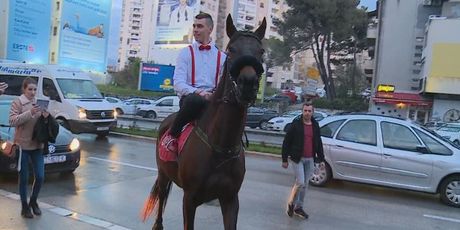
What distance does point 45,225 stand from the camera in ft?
20.7

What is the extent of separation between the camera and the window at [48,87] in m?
17.4

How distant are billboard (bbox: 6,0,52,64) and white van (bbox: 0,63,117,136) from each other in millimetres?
13958

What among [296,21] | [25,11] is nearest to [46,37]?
[25,11]

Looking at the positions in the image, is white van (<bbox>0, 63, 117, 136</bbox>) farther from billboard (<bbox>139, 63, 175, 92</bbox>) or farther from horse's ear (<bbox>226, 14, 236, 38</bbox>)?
billboard (<bbox>139, 63, 175, 92</bbox>)

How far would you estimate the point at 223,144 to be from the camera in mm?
3953

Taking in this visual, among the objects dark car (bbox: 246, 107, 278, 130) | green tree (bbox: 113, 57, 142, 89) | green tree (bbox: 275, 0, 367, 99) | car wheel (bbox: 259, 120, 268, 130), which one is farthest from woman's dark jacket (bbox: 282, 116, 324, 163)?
green tree (bbox: 113, 57, 142, 89)

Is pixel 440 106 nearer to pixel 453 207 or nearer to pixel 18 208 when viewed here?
pixel 453 207

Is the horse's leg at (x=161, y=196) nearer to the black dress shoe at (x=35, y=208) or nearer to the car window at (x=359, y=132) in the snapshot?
the black dress shoe at (x=35, y=208)

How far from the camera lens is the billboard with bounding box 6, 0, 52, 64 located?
3114 cm

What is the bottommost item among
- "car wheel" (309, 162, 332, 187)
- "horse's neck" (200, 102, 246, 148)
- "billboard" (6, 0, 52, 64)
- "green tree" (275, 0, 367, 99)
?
"car wheel" (309, 162, 332, 187)

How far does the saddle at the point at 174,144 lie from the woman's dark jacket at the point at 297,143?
3315 millimetres

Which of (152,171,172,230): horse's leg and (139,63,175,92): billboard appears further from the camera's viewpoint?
(139,63,175,92): billboard

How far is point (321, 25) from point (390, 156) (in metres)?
41.4

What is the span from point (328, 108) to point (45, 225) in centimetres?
4331
